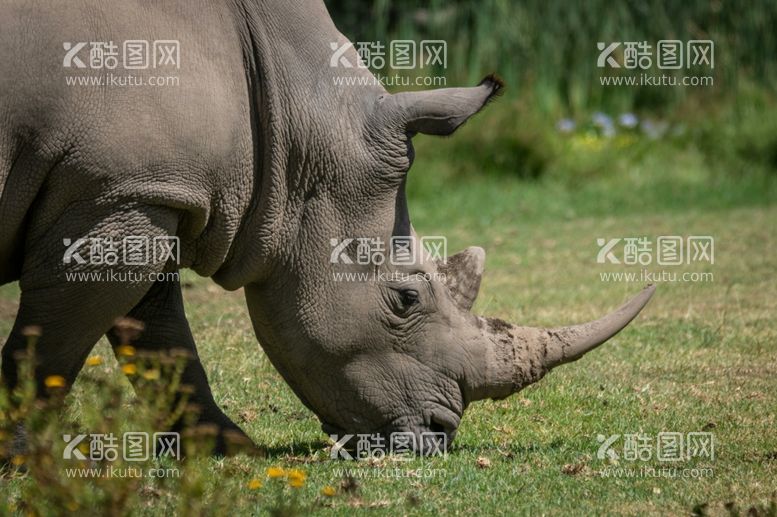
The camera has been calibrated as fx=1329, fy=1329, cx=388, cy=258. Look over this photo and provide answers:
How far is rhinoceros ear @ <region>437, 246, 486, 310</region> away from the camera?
634 centimetres

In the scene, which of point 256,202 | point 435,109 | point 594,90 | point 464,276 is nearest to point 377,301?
point 464,276

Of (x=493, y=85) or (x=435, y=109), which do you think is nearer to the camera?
(x=435, y=109)

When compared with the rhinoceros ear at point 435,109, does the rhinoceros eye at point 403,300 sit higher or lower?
lower

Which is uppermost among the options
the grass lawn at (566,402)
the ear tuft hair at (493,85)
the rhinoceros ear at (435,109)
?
the ear tuft hair at (493,85)

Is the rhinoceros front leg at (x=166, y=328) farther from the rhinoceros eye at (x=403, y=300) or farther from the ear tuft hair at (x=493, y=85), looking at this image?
the ear tuft hair at (x=493, y=85)

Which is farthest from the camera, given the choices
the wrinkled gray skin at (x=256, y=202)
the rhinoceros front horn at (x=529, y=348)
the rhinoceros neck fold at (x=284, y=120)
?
the rhinoceros front horn at (x=529, y=348)

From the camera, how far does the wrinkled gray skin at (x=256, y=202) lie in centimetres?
532

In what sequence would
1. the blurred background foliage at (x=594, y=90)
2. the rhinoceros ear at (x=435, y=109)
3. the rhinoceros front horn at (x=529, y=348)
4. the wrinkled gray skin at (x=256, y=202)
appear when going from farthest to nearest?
the blurred background foliage at (x=594, y=90), the rhinoceros front horn at (x=529, y=348), the rhinoceros ear at (x=435, y=109), the wrinkled gray skin at (x=256, y=202)

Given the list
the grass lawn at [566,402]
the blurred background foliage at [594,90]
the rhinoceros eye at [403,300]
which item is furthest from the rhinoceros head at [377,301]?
the blurred background foliage at [594,90]

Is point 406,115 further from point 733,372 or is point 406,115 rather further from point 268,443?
point 733,372

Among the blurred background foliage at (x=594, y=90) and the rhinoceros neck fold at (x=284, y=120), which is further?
the blurred background foliage at (x=594, y=90)

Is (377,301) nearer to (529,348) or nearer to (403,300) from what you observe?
(403,300)

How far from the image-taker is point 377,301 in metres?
6.11

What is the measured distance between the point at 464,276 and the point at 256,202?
109 cm
